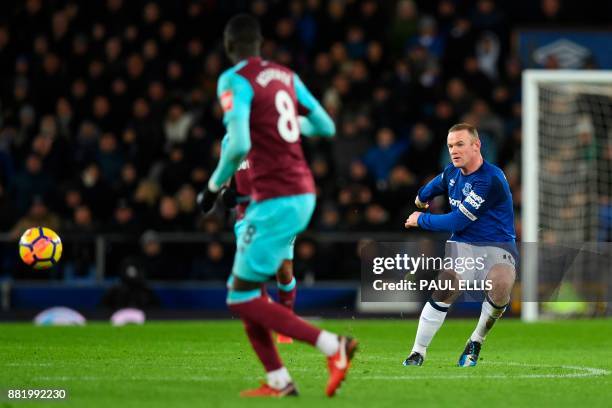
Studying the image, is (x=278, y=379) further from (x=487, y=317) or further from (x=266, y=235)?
(x=487, y=317)

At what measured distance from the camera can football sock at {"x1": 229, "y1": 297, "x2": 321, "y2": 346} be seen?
7250 mm

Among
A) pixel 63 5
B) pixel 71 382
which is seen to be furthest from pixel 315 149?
pixel 71 382

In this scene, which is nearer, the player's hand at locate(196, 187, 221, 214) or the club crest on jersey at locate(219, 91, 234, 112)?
the club crest on jersey at locate(219, 91, 234, 112)

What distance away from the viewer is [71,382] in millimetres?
8203

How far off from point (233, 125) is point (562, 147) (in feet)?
39.6

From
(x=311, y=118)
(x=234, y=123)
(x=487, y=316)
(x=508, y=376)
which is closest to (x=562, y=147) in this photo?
(x=487, y=316)

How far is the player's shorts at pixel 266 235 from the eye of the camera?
23.8ft

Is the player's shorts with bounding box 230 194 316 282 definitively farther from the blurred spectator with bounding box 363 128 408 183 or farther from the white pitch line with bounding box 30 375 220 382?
the blurred spectator with bounding box 363 128 408 183

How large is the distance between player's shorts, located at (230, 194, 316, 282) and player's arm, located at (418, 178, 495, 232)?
7.09 ft

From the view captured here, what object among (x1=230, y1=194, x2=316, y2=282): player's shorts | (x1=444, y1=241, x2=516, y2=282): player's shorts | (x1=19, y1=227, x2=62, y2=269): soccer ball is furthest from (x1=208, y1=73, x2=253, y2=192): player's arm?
(x1=19, y1=227, x2=62, y2=269): soccer ball

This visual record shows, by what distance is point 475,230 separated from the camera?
382 inches

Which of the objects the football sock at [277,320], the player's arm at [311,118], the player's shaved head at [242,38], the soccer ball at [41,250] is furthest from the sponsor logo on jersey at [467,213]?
the soccer ball at [41,250]

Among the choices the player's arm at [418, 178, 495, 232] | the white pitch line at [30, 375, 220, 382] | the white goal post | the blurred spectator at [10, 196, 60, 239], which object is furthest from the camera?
the blurred spectator at [10, 196, 60, 239]

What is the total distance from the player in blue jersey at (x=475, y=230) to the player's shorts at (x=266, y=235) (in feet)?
7.73
